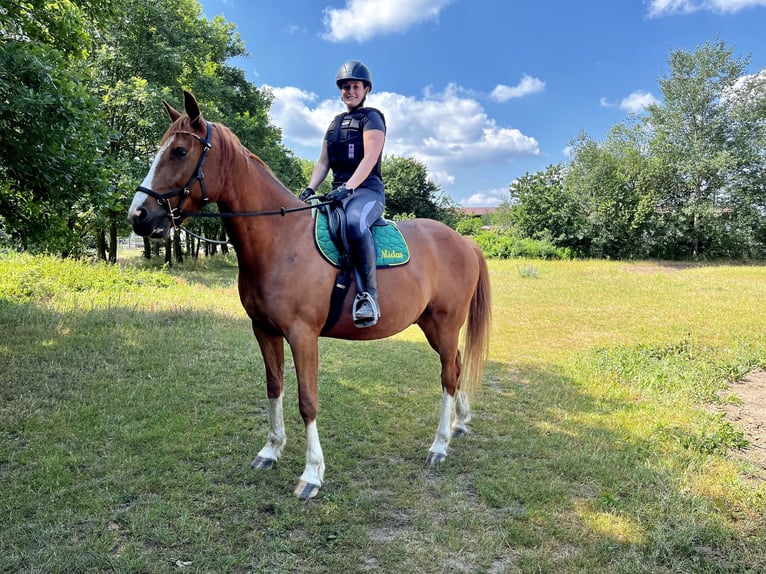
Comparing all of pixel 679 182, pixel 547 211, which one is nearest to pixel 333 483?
pixel 547 211

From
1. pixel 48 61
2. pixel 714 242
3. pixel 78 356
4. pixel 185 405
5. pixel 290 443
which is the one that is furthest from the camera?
pixel 714 242

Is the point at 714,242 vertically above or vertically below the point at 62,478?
above

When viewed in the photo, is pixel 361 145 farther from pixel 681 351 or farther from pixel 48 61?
pixel 681 351

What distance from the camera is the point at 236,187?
313cm

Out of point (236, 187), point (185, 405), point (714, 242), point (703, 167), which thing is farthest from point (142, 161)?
point (714, 242)

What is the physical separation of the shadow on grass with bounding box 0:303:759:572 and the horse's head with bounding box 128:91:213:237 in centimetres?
193

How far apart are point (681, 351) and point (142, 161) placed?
1670 centimetres

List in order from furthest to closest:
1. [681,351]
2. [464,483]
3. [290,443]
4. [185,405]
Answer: [681,351]
[185,405]
[290,443]
[464,483]

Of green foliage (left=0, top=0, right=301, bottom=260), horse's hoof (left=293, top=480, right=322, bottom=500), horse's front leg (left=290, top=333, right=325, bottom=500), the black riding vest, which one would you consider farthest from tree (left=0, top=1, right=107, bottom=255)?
horse's hoof (left=293, top=480, right=322, bottom=500)

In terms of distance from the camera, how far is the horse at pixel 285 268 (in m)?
2.81

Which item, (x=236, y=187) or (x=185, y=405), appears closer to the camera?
(x=236, y=187)

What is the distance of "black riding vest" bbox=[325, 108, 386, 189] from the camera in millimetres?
3486

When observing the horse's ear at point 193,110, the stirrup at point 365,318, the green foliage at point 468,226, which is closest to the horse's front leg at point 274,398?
the stirrup at point 365,318

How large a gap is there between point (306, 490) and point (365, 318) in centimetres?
136
